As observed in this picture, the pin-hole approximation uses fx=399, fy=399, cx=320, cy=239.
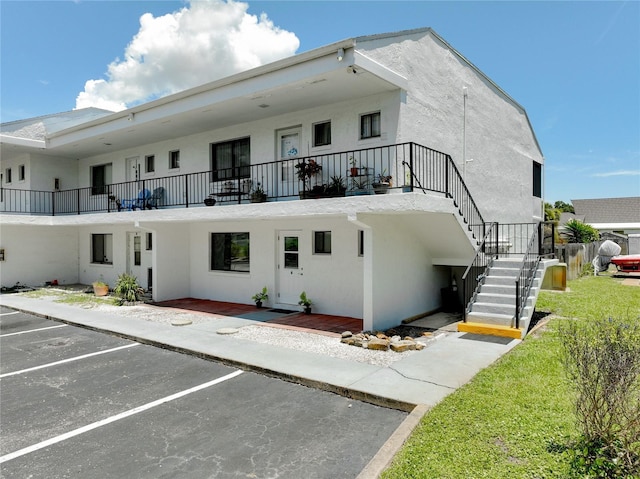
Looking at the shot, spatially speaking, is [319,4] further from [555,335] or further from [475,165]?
[555,335]

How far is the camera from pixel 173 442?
15.1ft

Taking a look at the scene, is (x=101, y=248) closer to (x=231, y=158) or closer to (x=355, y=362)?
(x=231, y=158)

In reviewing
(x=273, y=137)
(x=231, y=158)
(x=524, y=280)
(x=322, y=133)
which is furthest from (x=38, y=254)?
(x=524, y=280)

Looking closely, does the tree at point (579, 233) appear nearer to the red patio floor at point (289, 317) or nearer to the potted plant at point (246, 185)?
the red patio floor at point (289, 317)

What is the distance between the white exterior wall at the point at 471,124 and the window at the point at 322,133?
217 cm

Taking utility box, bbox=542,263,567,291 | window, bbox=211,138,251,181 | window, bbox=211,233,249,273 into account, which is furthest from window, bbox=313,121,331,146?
utility box, bbox=542,263,567,291

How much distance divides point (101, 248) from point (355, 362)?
1627 cm

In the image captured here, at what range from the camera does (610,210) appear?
4659 cm

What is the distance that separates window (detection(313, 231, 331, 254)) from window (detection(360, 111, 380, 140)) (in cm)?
293

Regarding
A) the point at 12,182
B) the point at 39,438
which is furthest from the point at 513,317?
the point at 12,182

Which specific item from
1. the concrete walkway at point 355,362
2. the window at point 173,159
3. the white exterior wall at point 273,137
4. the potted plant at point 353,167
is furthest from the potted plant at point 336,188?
the window at point 173,159

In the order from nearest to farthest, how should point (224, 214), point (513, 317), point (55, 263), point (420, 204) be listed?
1. point (420, 204)
2. point (513, 317)
3. point (224, 214)
4. point (55, 263)

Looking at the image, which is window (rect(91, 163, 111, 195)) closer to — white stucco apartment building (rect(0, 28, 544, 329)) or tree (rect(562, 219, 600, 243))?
white stucco apartment building (rect(0, 28, 544, 329))

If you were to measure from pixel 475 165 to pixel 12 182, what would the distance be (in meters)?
21.0
